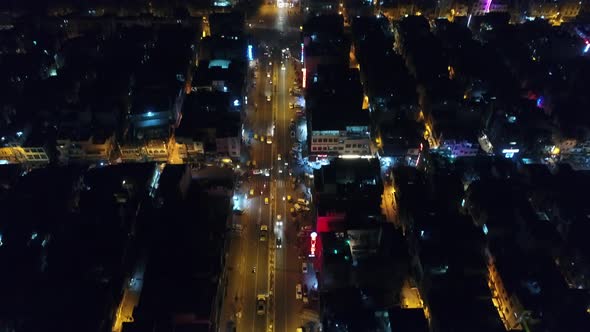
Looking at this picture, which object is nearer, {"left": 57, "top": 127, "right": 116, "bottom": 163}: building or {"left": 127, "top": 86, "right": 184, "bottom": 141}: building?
{"left": 57, "top": 127, "right": 116, "bottom": 163}: building

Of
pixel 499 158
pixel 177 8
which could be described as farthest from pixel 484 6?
pixel 177 8

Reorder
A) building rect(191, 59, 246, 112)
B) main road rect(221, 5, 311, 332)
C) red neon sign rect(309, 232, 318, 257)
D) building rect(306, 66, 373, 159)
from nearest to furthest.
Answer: main road rect(221, 5, 311, 332) < red neon sign rect(309, 232, 318, 257) < building rect(306, 66, 373, 159) < building rect(191, 59, 246, 112)

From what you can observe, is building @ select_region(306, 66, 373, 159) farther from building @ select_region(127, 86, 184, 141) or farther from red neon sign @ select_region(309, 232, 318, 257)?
building @ select_region(127, 86, 184, 141)

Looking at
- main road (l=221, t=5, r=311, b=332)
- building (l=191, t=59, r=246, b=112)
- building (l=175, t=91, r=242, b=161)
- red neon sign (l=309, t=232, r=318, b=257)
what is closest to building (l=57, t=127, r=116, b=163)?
building (l=175, t=91, r=242, b=161)

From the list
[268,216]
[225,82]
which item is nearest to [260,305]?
[268,216]

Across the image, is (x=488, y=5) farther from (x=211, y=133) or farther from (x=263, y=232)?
(x=263, y=232)

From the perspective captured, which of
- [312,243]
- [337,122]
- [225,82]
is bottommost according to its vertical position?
[312,243]

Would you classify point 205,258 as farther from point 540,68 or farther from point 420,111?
point 540,68

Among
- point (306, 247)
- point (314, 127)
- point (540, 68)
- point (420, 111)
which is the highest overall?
point (540, 68)

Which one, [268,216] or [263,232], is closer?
[263,232]
